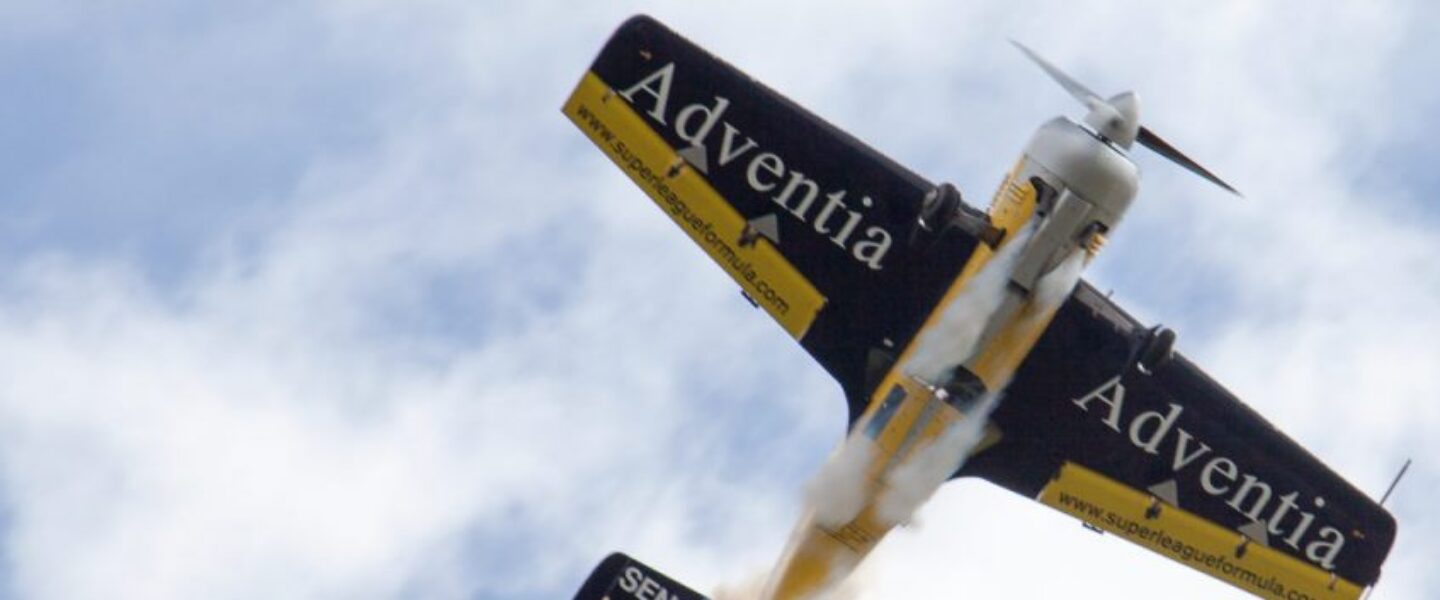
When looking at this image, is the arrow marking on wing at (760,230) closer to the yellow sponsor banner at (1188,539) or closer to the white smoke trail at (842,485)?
the white smoke trail at (842,485)

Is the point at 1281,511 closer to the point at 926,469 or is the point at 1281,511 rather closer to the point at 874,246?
the point at 926,469

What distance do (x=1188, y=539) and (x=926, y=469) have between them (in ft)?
12.9

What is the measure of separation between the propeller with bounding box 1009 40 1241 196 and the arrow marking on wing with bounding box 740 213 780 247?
3599 mm

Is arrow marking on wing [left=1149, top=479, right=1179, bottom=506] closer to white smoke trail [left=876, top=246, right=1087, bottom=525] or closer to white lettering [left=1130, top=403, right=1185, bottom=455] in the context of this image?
white lettering [left=1130, top=403, right=1185, bottom=455]

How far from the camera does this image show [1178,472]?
1468 inches

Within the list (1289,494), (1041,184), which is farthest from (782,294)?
(1289,494)

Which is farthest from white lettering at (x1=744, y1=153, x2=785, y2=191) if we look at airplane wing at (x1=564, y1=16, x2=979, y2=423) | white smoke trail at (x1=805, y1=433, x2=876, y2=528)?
white smoke trail at (x1=805, y1=433, x2=876, y2=528)

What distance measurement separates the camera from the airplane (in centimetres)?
3441

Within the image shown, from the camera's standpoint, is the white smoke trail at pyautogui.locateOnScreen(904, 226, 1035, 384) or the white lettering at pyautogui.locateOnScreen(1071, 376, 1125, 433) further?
the white lettering at pyautogui.locateOnScreen(1071, 376, 1125, 433)

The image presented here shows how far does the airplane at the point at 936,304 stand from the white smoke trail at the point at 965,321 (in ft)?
0.08

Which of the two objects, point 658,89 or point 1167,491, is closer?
point 658,89

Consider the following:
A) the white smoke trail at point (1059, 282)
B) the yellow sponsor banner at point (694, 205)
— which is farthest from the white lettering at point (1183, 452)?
the yellow sponsor banner at point (694, 205)

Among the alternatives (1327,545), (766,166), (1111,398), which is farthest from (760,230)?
(1327,545)

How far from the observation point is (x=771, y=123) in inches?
1384
